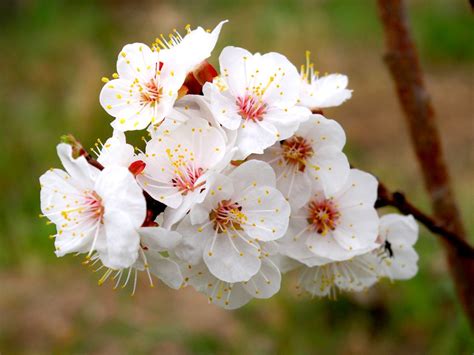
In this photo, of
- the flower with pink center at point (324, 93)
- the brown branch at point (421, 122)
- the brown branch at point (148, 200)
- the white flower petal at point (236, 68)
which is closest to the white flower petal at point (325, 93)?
the flower with pink center at point (324, 93)

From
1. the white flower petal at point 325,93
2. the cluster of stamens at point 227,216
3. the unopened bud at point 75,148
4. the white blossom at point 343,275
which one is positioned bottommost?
the white blossom at point 343,275

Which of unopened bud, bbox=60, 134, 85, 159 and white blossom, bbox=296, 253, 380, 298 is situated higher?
unopened bud, bbox=60, 134, 85, 159

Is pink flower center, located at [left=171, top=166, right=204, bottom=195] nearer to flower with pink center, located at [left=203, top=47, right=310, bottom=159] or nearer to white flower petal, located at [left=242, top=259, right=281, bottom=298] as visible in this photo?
flower with pink center, located at [left=203, top=47, right=310, bottom=159]

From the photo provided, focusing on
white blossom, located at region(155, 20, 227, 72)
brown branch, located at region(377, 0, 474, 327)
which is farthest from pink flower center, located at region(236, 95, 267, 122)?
brown branch, located at region(377, 0, 474, 327)

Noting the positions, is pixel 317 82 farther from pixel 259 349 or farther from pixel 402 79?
pixel 259 349

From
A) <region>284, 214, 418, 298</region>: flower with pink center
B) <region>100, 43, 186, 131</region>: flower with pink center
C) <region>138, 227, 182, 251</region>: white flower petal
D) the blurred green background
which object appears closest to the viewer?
<region>138, 227, 182, 251</region>: white flower petal

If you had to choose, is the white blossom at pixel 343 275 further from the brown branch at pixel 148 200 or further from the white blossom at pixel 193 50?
the white blossom at pixel 193 50

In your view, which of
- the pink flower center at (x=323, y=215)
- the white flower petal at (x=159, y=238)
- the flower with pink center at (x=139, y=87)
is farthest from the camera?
the pink flower center at (x=323, y=215)

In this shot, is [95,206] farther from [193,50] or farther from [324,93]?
[324,93]
